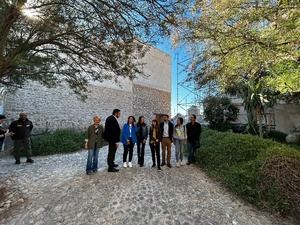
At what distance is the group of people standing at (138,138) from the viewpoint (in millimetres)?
6547

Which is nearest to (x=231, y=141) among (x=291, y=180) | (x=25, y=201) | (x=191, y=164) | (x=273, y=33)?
(x=191, y=164)

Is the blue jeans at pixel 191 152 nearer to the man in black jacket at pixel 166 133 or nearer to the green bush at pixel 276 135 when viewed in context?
the man in black jacket at pixel 166 133

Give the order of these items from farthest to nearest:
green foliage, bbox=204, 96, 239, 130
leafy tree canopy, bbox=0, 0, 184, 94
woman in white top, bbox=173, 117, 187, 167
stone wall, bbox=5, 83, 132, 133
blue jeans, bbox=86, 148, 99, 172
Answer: green foliage, bbox=204, 96, 239, 130 < stone wall, bbox=5, 83, 132, 133 < woman in white top, bbox=173, 117, 187, 167 < blue jeans, bbox=86, 148, 99, 172 < leafy tree canopy, bbox=0, 0, 184, 94

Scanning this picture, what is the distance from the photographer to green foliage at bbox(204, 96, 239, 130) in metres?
16.3

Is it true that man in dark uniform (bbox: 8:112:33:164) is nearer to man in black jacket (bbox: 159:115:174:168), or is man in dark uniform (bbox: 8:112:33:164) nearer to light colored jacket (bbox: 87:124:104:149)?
light colored jacket (bbox: 87:124:104:149)

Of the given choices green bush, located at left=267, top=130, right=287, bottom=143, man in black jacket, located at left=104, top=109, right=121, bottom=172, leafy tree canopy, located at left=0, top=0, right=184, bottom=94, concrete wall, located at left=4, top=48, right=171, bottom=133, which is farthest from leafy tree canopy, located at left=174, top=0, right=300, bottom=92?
green bush, located at left=267, top=130, right=287, bottom=143

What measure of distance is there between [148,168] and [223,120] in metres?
10.6

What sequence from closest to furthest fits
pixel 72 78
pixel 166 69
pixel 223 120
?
pixel 72 78 → pixel 223 120 → pixel 166 69

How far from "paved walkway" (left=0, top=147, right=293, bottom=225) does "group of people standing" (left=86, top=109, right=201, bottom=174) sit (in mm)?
472

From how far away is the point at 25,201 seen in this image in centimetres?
489

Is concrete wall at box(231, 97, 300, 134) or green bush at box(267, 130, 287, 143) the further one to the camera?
concrete wall at box(231, 97, 300, 134)

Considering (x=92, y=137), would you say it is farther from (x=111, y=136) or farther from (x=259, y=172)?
(x=259, y=172)

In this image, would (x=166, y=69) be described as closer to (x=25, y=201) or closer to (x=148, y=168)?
(x=148, y=168)

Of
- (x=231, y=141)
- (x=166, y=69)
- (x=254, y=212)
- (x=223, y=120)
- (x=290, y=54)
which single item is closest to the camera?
(x=254, y=212)
